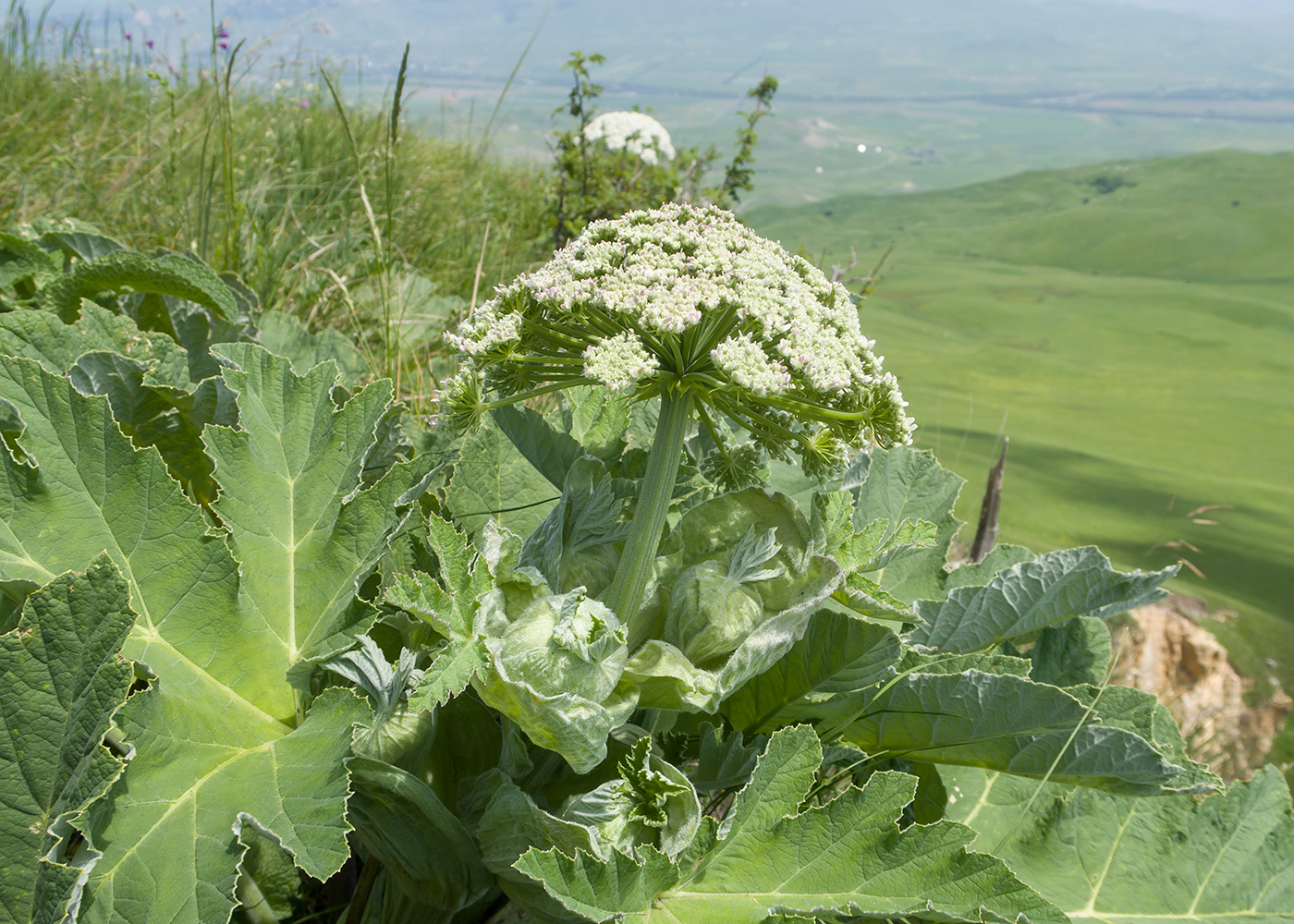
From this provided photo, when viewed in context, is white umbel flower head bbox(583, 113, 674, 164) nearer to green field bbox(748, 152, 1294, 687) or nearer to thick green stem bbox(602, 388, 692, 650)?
green field bbox(748, 152, 1294, 687)

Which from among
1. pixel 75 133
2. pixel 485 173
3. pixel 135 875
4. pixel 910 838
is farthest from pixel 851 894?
pixel 485 173

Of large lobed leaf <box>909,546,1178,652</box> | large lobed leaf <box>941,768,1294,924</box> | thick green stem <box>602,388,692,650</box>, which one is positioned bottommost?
large lobed leaf <box>941,768,1294,924</box>

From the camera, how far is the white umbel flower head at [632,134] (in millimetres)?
8688

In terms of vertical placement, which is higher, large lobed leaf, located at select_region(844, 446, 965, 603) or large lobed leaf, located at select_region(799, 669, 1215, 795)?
large lobed leaf, located at select_region(844, 446, 965, 603)

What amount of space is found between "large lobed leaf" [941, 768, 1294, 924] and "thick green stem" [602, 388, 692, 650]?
98 cm

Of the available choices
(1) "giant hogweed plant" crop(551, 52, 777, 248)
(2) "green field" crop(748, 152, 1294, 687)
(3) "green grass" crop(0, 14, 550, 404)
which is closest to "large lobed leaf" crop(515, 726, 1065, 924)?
(3) "green grass" crop(0, 14, 550, 404)

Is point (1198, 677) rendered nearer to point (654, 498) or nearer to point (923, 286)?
point (654, 498)

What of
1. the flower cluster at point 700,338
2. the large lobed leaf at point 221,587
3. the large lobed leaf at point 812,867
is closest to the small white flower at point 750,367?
the flower cluster at point 700,338

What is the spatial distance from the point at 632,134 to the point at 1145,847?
8.22 metres

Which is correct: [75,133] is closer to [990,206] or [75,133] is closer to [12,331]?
[12,331]

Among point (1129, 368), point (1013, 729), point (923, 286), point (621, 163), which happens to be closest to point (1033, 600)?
point (1013, 729)

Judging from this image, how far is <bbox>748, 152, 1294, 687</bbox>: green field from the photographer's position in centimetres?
815

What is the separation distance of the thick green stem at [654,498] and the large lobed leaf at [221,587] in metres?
0.47

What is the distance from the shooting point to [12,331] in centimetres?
217
